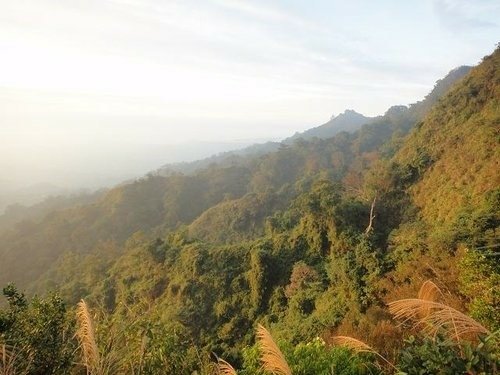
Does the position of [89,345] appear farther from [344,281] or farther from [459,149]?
[459,149]

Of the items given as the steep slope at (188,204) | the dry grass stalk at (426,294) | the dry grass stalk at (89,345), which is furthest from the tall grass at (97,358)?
the steep slope at (188,204)

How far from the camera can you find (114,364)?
4.58m

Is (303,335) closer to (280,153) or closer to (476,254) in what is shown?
(476,254)

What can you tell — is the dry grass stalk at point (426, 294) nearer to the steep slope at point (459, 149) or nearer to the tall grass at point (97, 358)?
the tall grass at point (97, 358)

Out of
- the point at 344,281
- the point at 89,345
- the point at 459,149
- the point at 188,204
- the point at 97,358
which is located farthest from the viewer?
the point at 188,204

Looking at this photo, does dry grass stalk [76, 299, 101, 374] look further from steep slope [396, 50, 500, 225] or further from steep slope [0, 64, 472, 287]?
steep slope [0, 64, 472, 287]

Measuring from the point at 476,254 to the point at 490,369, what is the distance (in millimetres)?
9727

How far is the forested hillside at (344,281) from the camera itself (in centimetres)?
574

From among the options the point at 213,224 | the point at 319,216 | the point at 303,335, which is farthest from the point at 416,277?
the point at 213,224

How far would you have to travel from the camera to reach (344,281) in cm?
1994

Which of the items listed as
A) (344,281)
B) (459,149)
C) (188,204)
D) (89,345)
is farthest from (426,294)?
(188,204)

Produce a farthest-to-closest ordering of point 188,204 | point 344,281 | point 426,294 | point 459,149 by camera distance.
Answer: point 188,204 → point 459,149 → point 344,281 → point 426,294

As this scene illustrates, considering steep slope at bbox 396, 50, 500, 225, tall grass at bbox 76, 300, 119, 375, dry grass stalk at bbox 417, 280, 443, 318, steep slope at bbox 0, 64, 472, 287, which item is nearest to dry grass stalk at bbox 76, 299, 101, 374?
tall grass at bbox 76, 300, 119, 375

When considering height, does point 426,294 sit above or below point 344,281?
above
